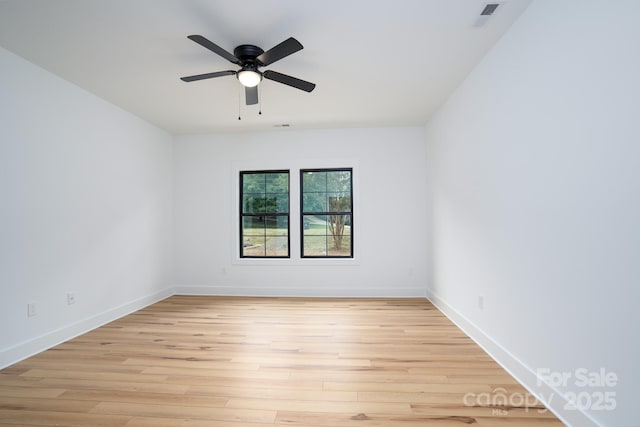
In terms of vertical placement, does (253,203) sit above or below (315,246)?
above

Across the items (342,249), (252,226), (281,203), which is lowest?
(342,249)

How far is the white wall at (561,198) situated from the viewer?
59.1 inches

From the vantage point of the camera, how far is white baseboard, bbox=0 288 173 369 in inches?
107

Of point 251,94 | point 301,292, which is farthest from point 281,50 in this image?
point 301,292

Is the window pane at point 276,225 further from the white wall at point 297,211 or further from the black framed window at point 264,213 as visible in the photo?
the white wall at point 297,211

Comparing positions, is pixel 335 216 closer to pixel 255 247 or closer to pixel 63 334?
pixel 255 247

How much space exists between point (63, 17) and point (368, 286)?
14.9ft

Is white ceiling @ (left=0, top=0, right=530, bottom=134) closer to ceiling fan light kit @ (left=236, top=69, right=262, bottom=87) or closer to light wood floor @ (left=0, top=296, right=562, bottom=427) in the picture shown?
ceiling fan light kit @ (left=236, top=69, right=262, bottom=87)

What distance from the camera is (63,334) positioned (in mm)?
3232

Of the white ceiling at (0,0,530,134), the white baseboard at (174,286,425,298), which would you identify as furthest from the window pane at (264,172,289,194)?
the white baseboard at (174,286,425,298)

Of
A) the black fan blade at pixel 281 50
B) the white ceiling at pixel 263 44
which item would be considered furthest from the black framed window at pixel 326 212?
the black fan blade at pixel 281 50

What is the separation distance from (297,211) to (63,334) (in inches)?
126

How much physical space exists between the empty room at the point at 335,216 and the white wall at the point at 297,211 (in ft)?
0.12

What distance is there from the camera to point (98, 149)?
12.3 feet
